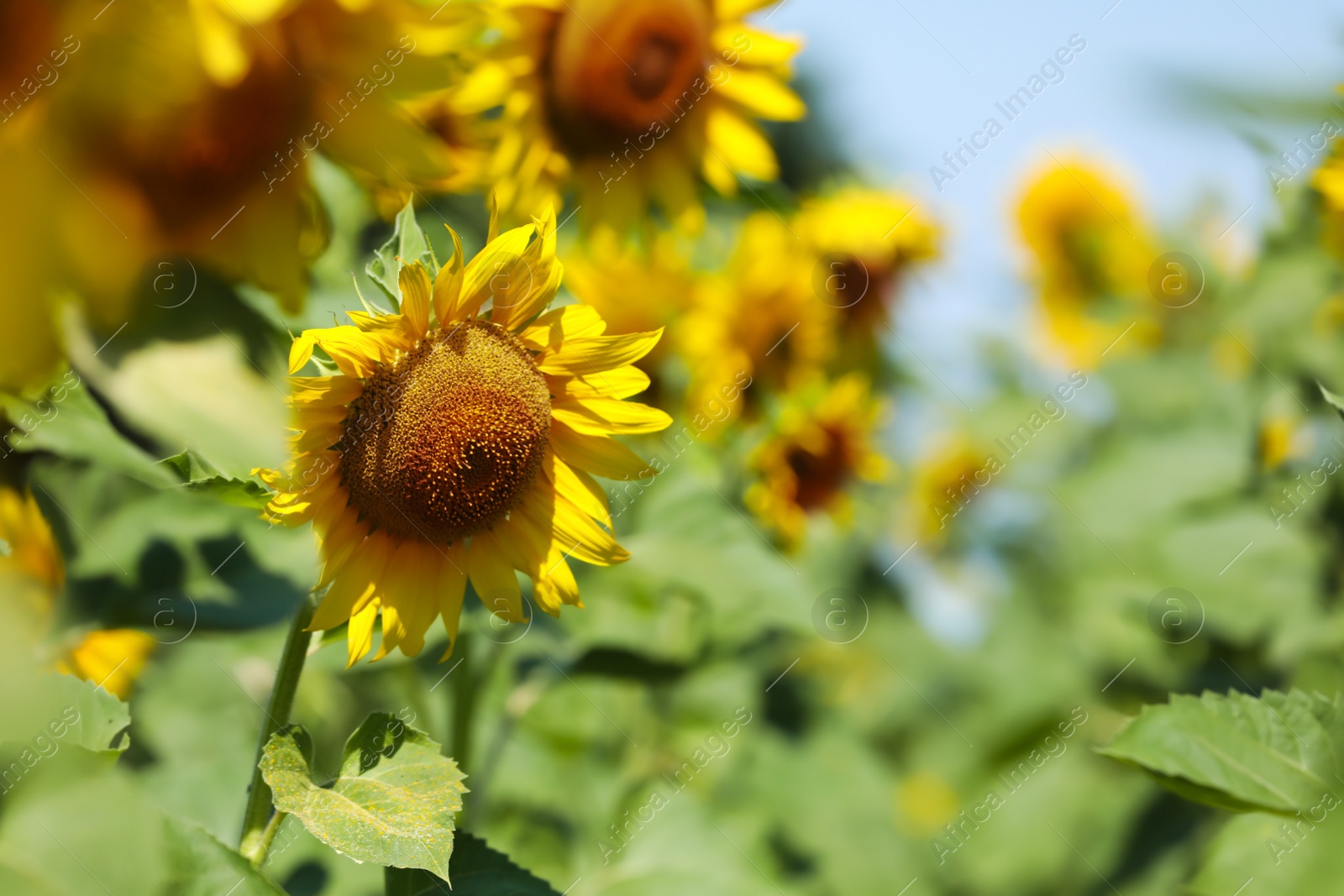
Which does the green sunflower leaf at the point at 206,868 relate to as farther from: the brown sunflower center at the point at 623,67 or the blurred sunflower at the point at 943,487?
the blurred sunflower at the point at 943,487

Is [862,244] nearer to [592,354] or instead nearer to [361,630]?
[592,354]

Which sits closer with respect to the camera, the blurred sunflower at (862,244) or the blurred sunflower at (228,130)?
the blurred sunflower at (228,130)

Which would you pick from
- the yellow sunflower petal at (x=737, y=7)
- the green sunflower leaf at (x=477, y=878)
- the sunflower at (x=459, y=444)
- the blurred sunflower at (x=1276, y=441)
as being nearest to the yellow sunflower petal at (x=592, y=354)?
the sunflower at (x=459, y=444)

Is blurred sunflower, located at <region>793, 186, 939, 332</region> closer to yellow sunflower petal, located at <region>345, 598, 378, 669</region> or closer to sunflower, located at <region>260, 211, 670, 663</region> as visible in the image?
sunflower, located at <region>260, 211, 670, 663</region>

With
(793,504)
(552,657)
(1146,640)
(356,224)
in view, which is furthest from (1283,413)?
(356,224)

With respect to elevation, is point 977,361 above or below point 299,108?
below

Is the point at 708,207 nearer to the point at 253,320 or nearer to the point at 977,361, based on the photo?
the point at 253,320
